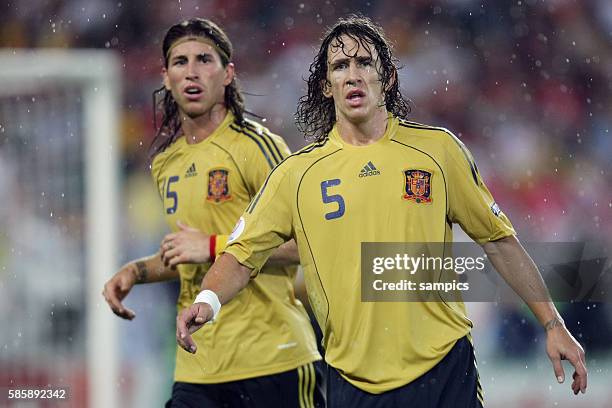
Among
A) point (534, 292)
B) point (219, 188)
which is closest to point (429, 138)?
point (534, 292)

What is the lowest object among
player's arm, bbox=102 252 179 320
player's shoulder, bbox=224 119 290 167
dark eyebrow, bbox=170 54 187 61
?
player's arm, bbox=102 252 179 320

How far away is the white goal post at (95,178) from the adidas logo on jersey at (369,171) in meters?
3.91

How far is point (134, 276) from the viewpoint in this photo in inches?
181

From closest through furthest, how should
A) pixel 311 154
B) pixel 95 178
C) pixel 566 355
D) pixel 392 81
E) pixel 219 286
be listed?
pixel 566 355
pixel 219 286
pixel 311 154
pixel 392 81
pixel 95 178

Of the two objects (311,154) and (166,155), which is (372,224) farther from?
(166,155)

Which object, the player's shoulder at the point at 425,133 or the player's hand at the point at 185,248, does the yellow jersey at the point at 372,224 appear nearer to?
the player's shoulder at the point at 425,133

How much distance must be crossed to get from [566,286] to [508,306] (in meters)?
0.99

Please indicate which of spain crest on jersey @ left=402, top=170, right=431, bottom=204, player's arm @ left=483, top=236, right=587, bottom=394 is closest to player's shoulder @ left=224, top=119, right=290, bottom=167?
spain crest on jersey @ left=402, top=170, right=431, bottom=204

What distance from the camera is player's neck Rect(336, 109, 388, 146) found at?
3658 mm

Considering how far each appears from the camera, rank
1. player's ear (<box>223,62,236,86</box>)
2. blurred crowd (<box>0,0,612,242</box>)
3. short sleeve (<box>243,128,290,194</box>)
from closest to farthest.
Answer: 1. short sleeve (<box>243,128,290,194</box>)
2. player's ear (<box>223,62,236,86</box>)
3. blurred crowd (<box>0,0,612,242</box>)

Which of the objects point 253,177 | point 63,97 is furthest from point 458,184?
point 63,97

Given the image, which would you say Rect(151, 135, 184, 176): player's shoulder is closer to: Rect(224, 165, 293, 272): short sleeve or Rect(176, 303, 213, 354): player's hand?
Rect(224, 165, 293, 272): short sleeve

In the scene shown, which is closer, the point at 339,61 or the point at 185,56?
the point at 339,61

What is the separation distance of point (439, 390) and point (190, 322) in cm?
82
